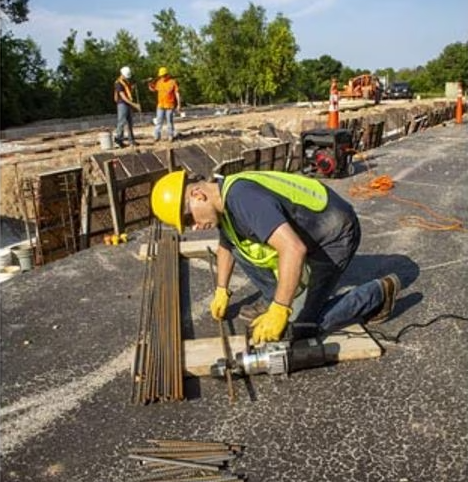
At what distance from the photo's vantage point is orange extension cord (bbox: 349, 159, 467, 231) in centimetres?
647

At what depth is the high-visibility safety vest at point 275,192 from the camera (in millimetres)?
3112

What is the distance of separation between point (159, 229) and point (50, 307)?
2.15m

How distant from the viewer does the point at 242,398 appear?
10.4ft

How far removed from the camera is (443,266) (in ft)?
16.8

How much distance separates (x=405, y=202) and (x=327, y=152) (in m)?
2.10

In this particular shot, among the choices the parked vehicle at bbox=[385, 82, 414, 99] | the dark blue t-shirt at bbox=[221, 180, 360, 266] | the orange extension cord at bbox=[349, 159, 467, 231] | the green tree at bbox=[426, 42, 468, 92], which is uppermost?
the green tree at bbox=[426, 42, 468, 92]

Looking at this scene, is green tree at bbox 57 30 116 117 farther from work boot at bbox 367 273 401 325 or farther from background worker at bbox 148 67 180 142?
work boot at bbox 367 273 401 325

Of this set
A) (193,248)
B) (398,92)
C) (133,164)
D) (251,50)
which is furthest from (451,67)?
(193,248)

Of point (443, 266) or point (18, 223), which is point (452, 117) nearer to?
point (18, 223)

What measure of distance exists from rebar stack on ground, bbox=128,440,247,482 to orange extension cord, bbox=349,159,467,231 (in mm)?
4594

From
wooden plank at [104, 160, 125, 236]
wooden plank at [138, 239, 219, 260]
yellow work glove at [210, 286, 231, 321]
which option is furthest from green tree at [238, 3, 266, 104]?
yellow work glove at [210, 286, 231, 321]

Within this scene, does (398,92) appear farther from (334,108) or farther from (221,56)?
(334,108)

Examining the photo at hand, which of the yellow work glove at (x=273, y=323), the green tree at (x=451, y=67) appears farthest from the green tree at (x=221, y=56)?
the yellow work glove at (x=273, y=323)

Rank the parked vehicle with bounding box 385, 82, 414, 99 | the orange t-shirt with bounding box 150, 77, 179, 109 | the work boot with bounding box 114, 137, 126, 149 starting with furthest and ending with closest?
1. the parked vehicle with bounding box 385, 82, 414, 99
2. the work boot with bounding box 114, 137, 126, 149
3. the orange t-shirt with bounding box 150, 77, 179, 109
